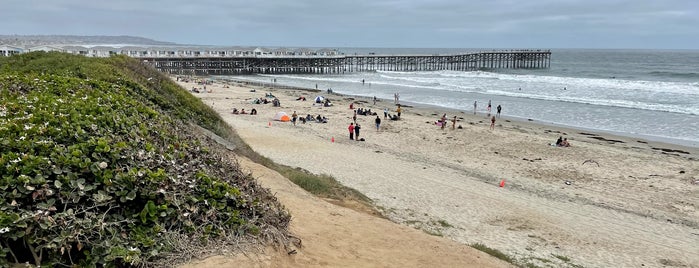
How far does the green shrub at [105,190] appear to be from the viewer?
368 centimetres

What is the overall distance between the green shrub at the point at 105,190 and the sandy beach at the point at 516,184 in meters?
0.95

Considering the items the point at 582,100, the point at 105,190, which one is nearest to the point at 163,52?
the point at 582,100

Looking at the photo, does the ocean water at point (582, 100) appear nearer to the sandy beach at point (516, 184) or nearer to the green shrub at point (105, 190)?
the sandy beach at point (516, 184)

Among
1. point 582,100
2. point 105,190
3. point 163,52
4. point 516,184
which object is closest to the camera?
point 105,190

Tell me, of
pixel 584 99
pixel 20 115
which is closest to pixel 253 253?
pixel 20 115

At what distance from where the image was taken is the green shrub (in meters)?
3.68

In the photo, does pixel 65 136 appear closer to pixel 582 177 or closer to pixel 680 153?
pixel 582 177

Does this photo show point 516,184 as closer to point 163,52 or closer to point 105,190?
point 105,190

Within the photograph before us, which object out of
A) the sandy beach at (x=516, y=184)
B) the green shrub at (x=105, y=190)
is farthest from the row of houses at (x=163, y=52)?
the green shrub at (x=105, y=190)

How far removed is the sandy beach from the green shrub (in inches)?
37.6

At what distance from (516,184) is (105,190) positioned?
521 inches

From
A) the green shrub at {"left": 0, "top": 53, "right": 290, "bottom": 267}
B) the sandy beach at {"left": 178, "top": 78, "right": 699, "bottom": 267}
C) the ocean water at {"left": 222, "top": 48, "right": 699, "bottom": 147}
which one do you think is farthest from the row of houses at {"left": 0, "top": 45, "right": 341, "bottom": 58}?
the green shrub at {"left": 0, "top": 53, "right": 290, "bottom": 267}

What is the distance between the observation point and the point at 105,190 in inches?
160

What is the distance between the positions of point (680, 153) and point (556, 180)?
8.13 m
